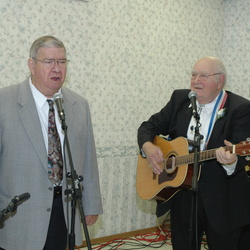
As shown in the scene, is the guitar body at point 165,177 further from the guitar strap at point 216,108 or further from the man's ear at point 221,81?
the man's ear at point 221,81

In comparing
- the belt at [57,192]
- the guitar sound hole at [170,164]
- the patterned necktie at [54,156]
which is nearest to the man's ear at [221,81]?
the guitar sound hole at [170,164]

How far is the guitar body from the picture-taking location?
273 centimetres

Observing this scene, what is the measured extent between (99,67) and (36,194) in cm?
216

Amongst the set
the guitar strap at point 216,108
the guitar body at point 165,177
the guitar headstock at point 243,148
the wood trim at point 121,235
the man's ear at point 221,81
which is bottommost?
the wood trim at point 121,235

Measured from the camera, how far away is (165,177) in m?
2.94

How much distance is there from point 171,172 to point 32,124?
1.16 meters

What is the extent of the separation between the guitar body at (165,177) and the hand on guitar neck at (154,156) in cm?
4

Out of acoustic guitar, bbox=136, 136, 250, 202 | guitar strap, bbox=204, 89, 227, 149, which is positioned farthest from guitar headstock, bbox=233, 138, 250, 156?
guitar strap, bbox=204, 89, 227, 149

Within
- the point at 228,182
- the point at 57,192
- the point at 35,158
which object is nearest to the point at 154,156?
the point at 228,182

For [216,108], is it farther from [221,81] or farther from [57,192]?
[57,192]

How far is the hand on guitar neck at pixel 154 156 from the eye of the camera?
3.02 meters

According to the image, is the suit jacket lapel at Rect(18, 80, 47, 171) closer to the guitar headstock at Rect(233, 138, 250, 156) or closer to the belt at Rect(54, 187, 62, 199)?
the belt at Rect(54, 187, 62, 199)

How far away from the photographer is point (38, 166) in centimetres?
215

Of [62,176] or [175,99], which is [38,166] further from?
Result: [175,99]
